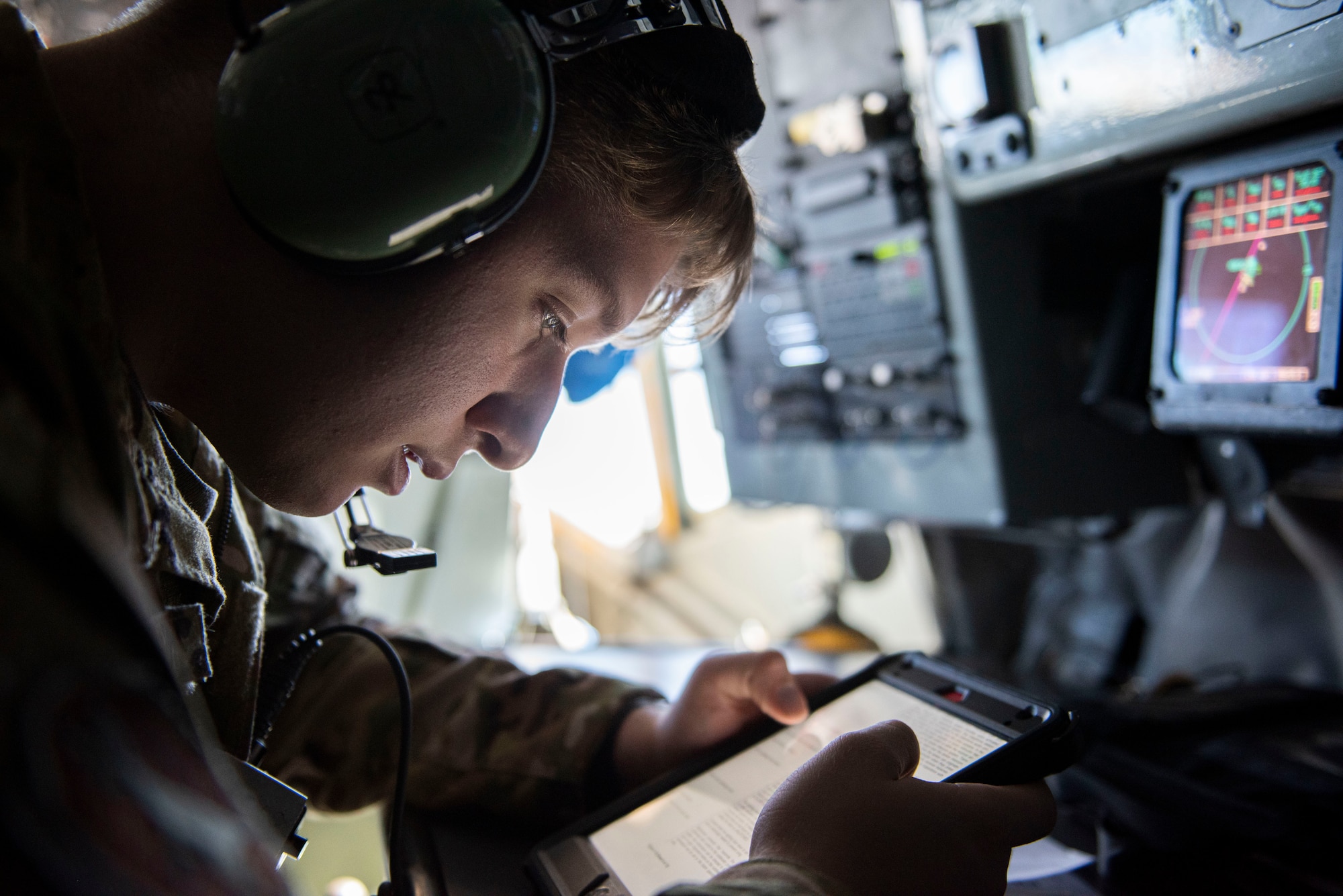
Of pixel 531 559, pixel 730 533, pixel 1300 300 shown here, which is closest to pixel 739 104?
pixel 1300 300

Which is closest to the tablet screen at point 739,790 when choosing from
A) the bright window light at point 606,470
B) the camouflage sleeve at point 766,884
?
the camouflage sleeve at point 766,884

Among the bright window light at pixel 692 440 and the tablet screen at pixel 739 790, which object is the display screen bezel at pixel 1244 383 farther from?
the bright window light at pixel 692 440

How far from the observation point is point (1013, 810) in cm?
52

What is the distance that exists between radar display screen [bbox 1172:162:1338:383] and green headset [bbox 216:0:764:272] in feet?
2.24

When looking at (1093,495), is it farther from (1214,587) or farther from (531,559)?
(531,559)

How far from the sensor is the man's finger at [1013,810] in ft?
1.68

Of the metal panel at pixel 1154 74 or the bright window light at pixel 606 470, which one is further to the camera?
the bright window light at pixel 606 470

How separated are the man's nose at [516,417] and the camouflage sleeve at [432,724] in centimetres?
28

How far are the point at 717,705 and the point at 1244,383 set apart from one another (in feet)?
2.11

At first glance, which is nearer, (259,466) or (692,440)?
(259,466)

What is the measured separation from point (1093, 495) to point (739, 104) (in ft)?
2.94

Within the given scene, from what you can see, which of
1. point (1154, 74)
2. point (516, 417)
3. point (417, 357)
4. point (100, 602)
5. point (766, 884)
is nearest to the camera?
point (100, 602)

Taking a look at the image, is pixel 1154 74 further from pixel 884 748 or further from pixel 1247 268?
pixel 884 748

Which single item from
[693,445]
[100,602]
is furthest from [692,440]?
[100,602]
